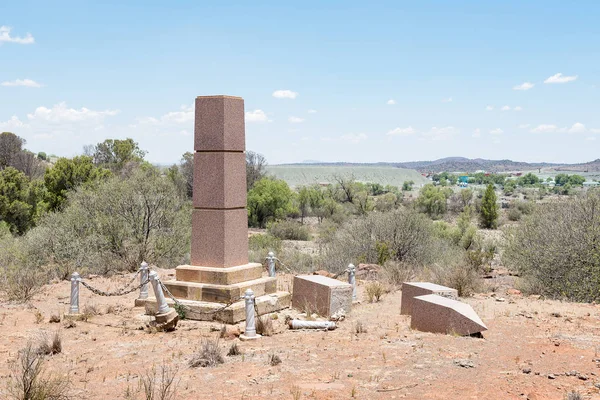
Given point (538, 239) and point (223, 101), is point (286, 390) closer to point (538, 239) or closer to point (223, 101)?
point (223, 101)

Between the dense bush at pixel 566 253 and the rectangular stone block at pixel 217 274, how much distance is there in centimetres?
857

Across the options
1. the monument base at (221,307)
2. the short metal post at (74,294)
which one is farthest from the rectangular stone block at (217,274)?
the short metal post at (74,294)

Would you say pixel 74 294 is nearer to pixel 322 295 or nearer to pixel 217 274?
pixel 217 274

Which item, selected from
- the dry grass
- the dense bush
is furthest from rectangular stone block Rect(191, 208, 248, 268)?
the dense bush

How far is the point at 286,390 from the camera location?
256 inches

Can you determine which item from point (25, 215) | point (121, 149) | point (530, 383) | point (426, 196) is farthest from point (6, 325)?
point (426, 196)

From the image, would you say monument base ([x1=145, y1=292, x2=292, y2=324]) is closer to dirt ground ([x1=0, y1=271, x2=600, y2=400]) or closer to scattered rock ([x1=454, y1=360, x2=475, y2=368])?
dirt ground ([x1=0, y1=271, x2=600, y2=400])

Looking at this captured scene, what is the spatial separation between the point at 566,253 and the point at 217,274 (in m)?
9.98

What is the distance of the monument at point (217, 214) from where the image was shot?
1095cm

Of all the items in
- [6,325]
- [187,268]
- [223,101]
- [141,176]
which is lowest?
[6,325]

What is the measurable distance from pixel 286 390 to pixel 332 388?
0.53 metres

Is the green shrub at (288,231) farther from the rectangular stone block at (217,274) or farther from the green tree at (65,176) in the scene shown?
the rectangular stone block at (217,274)

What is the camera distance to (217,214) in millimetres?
11109

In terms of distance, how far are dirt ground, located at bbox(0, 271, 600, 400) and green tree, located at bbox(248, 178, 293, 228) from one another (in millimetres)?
35494
